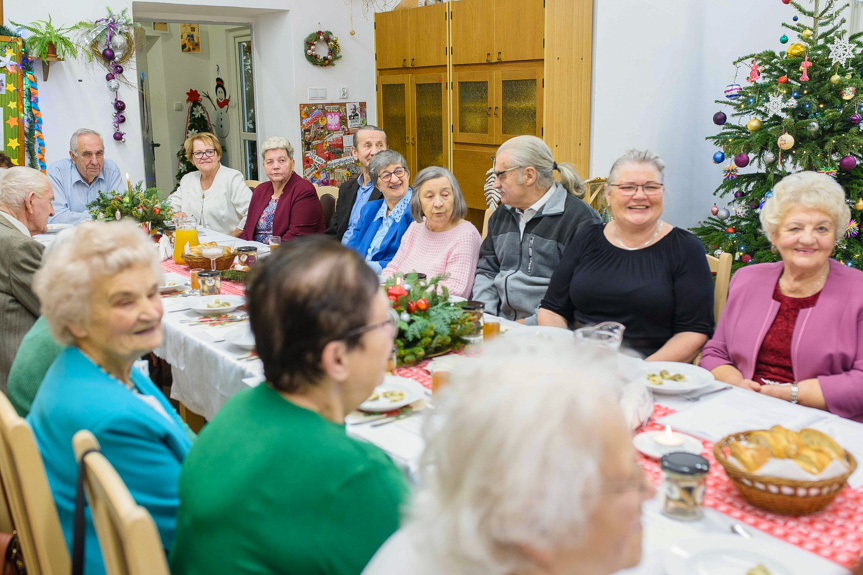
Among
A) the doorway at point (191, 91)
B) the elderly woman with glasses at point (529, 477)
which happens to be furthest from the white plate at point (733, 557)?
the doorway at point (191, 91)

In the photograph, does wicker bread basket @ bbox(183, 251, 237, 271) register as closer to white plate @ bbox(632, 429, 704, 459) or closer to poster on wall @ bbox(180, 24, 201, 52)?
white plate @ bbox(632, 429, 704, 459)

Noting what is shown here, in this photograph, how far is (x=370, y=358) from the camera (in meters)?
1.16

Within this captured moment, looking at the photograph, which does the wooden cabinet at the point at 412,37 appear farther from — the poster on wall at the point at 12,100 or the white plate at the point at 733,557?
the white plate at the point at 733,557

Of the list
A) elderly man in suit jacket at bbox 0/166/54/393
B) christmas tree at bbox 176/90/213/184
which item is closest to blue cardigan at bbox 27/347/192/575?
elderly man in suit jacket at bbox 0/166/54/393

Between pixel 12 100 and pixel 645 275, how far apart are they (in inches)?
206

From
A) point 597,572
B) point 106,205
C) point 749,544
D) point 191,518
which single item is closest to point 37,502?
point 191,518

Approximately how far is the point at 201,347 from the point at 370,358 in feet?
4.47

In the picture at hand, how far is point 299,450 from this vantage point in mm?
1025

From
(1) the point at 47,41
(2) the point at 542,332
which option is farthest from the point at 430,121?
(2) the point at 542,332

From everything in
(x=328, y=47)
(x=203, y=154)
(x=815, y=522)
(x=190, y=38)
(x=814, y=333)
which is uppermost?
(x=190, y=38)

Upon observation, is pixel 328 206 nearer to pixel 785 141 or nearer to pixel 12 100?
pixel 12 100

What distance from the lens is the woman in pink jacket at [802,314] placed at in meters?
2.04

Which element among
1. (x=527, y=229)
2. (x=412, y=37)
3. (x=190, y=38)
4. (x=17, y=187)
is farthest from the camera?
(x=190, y=38)

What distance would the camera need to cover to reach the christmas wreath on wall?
689cm
